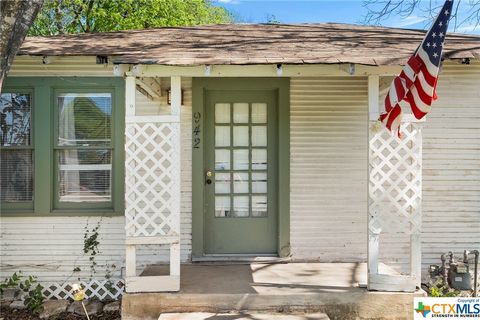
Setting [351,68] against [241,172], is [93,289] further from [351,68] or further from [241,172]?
[351,68]

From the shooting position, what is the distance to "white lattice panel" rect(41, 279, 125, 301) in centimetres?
598

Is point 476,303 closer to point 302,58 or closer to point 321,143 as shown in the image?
point 321,143

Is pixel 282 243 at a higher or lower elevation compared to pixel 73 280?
higher

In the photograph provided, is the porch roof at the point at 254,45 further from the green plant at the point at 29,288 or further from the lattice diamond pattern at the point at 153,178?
the green plant at the point at 29,288

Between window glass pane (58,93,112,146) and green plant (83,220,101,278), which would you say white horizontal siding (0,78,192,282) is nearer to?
green plant (83,220,101,278)

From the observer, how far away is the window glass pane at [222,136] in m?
6.29

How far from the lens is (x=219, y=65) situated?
4.55 metres

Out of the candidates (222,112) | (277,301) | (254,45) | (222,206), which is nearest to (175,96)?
(254,45)

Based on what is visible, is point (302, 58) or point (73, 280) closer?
point (302, 58)

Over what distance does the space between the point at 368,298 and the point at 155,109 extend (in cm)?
359

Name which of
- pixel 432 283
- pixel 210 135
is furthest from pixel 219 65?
pixel 432 283

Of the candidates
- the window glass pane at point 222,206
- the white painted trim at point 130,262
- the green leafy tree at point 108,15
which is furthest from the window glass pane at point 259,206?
the green leafy tree at point 108,15

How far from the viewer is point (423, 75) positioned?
3805 millimetres

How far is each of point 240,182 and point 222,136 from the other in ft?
2.25
